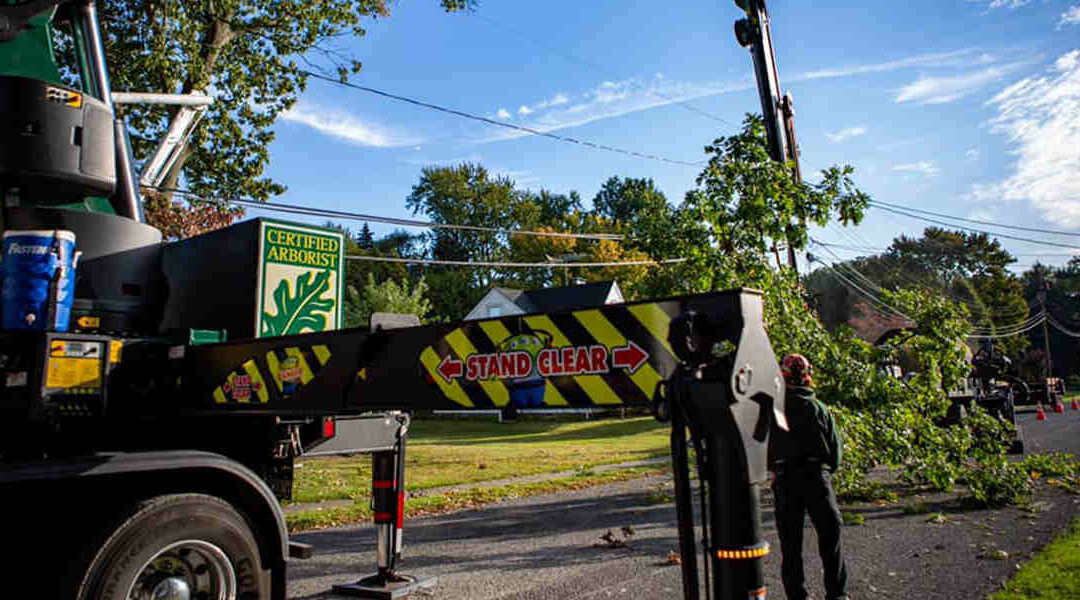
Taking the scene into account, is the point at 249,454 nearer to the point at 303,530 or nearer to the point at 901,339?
the point at 303,530

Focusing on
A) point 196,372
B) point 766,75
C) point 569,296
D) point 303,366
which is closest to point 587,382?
point 303,366

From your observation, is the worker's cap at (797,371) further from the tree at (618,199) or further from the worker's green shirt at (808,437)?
the tree at (618,199)

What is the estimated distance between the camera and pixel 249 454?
4.57m

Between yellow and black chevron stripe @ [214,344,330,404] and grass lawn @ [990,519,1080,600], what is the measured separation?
554 cm

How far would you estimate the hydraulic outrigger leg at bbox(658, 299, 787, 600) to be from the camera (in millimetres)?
2295

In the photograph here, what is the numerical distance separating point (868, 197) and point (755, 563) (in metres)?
8.98

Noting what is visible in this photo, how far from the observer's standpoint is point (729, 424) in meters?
2.29

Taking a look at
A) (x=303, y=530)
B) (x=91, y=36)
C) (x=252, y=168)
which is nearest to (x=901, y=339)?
(x=303, y=530)

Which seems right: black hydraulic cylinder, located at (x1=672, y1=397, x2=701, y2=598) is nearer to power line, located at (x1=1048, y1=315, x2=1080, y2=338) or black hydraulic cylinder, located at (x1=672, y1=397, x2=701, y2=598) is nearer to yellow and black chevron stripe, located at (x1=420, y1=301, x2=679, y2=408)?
yellow and black chevron stripe, located at (x1=420, y1=301, x2=679, y2=408)

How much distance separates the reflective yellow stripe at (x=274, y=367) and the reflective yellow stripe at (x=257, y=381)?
0.08 m

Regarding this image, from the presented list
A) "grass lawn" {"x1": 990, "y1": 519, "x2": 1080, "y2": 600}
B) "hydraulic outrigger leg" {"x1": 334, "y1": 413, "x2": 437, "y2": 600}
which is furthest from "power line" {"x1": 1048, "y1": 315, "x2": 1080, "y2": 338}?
"hydraulic outrigger leg" {"x1": 334, "y1": 413, "x2": 437, "y2": 600}

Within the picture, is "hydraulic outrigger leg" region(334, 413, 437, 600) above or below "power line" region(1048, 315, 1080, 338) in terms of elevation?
below

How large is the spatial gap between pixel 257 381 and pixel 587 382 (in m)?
1.87

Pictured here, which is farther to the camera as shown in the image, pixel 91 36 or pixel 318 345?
pixel 91 36
